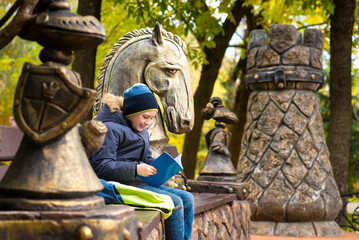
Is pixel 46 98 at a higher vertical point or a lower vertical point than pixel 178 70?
lower

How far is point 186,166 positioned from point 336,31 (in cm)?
371

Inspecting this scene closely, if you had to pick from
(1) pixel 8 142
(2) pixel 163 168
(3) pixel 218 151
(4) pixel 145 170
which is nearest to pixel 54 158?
(4) pixel 145 170

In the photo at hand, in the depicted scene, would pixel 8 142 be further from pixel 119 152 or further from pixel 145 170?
pixel 145 170

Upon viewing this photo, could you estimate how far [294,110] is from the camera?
27.3 feet

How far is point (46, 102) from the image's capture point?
1907 millimetres

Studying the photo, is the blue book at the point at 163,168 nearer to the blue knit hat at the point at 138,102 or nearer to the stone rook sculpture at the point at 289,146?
the blue knit hat at the point at 138,102

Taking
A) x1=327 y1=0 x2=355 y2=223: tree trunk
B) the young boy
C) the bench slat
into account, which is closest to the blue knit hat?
the young boy

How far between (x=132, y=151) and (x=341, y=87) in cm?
690

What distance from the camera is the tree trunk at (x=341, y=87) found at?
31.3ft

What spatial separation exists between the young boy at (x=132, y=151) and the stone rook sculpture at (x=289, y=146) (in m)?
4.65

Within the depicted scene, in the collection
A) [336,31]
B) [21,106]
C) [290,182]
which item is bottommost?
A: [290,182]

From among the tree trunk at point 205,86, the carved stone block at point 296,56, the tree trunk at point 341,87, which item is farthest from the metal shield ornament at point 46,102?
the tree trunk at point 341,87

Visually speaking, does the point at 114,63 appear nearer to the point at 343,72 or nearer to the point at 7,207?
the point at 7,207

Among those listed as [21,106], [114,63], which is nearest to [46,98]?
[21,106]
